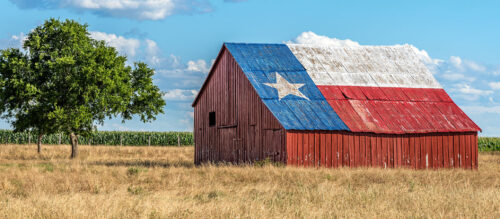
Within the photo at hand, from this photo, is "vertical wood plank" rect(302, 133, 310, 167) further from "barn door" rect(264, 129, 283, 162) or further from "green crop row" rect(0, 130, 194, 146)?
"green crop row" rect(0, 130, 194, 146)

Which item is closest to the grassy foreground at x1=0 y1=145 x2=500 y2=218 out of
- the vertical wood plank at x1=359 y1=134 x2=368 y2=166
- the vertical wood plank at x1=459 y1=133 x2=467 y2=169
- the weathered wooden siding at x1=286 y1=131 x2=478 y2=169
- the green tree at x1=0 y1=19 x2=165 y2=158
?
the weathered wooden siding at x1=286 y1=131 x2=478 y2=169

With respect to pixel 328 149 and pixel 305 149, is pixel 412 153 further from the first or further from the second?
pixel 305 149

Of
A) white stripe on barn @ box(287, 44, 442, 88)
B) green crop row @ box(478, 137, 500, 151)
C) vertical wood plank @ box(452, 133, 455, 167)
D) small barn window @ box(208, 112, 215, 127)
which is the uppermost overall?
white stripe on barn @ box(287, 44, 442, 88)

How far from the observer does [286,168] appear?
2481cm

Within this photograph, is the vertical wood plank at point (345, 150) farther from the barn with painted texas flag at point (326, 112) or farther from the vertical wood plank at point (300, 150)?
the vertical wood plank at point (300, 150)

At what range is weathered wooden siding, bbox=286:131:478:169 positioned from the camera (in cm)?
2683

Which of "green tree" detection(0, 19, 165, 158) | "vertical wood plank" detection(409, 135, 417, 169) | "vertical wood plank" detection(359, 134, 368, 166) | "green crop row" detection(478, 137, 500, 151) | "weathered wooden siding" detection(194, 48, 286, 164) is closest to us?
"weathered wooden siding" detection(194, 48, 286, 164)

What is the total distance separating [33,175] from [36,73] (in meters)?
19.7

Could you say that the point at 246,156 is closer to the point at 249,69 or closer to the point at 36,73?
the point at 249,69

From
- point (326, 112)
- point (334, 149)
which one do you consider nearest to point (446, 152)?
point (334, 149)

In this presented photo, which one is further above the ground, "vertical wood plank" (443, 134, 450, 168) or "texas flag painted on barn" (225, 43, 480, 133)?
"texas flag painted on barn" (225, 43, 480, 133)

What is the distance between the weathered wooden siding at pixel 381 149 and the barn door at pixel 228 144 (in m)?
4.76

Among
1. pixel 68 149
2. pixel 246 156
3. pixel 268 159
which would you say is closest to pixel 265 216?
pixel 268 159

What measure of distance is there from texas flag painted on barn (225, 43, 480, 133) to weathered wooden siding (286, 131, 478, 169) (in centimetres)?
43
